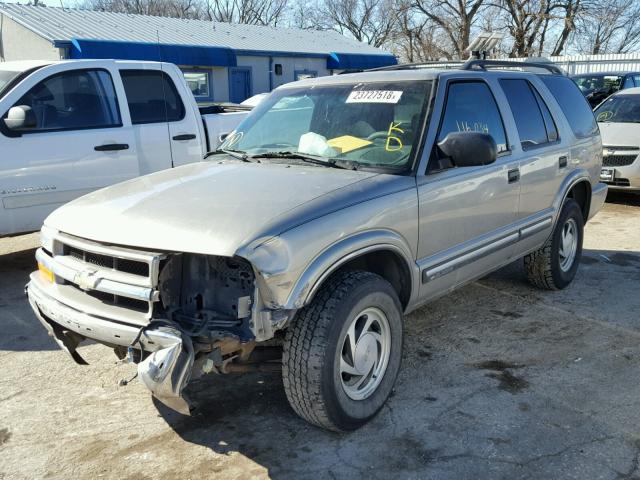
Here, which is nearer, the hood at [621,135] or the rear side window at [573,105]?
the rear side window at [573,105]

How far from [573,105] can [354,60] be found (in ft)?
82.5

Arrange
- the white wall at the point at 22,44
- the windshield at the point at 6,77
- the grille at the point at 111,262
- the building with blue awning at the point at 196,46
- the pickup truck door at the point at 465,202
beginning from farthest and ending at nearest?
the building with blue awning at the point at 196,46 → the white wall at the point at 22,44 → the windshield at the point at 6,77 → the pickup truck door at the point at 465,202 → the grille at the point at 111,262

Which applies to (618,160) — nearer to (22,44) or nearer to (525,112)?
(525,112)

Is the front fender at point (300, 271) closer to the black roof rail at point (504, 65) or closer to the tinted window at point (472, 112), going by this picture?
the tinted window at point (472, 112)

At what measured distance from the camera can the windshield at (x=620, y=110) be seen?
10.6 meters

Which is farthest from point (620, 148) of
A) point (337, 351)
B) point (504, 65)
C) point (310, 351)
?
point (310, 351)

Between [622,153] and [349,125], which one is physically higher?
[349,125]

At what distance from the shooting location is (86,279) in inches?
122

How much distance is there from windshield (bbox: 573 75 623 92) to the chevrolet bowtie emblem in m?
15.4

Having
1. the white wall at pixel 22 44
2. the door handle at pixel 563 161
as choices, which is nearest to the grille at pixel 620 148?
the door handle at pixel 563 161

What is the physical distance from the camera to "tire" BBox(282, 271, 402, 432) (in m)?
3.07

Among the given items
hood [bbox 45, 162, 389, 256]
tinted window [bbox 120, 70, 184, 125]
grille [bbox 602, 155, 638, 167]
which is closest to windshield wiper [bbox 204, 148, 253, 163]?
hood [bbox 45, 162, 389, 256]

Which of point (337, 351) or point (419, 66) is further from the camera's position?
point (419, 66)

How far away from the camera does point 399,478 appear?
3.01 metres
